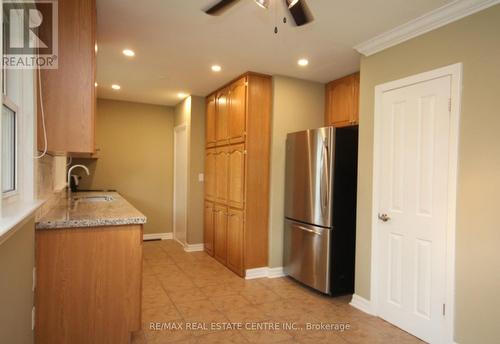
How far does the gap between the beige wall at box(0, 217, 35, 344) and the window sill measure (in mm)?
47

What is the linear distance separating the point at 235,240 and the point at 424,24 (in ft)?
9.47

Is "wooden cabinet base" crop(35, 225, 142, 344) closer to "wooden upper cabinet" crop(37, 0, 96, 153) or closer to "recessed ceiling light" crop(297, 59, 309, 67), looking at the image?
"wooden upper cabinet" crop(37, 0, 96, 153)

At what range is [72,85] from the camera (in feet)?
6.25

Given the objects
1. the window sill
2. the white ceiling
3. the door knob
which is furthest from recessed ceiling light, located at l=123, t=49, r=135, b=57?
the door knob

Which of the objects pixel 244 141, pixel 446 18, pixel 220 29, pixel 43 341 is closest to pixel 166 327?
pixel 43 341

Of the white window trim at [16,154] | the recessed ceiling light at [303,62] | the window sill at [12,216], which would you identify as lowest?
the window sill at [12,216]

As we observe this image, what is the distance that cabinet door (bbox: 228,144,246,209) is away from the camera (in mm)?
3652

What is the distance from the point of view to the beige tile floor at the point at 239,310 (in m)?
2.33

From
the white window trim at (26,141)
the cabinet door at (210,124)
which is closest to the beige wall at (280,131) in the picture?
the cabinet door at (210,124)

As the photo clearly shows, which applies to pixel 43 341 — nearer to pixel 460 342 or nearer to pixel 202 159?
pixel 460 342

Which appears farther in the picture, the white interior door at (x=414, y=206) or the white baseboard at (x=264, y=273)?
the white baseboard at (x=264, y=273)

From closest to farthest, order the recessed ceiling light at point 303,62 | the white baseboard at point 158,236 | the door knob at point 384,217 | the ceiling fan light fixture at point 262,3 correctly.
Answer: the ceiling fan light fixture at point 262,3, the door knob at point 384,217, the recessed ceiling light at point 303,62, the white baseboard at point 158,236

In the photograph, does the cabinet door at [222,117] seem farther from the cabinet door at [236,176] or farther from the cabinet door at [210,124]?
the cabinet door at [236,176]

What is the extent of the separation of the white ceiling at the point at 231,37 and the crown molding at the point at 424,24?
2.5 inches
